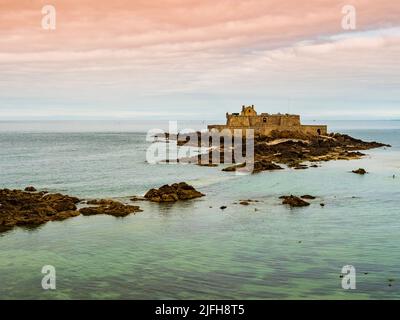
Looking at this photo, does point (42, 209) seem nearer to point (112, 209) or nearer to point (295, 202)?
point (112, 209)

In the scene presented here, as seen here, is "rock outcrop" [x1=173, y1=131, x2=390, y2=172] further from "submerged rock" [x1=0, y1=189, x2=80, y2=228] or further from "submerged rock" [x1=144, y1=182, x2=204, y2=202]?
"submerged rock" [x1=0, y1=189, x2=80, y2=228]

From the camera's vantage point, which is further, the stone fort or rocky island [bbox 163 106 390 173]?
the stone fort

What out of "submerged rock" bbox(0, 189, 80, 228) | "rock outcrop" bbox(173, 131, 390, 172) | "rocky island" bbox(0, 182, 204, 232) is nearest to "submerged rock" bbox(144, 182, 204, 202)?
"rocky island" bbox(0, 182, 204, 232)

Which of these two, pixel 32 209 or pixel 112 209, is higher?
pixel 32 209

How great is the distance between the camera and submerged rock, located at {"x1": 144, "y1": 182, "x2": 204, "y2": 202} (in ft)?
151

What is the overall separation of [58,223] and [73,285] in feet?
45.9

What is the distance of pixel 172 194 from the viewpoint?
46688mm

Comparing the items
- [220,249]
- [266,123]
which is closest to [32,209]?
[220,249]

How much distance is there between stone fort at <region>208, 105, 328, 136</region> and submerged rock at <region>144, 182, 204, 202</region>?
6606cm

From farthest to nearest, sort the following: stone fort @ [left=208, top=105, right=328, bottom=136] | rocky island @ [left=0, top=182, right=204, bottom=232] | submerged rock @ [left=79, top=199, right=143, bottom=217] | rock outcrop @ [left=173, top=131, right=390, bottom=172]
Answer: stone fort @ [left=208, top=105, right=328, bottom=136] < rock outcrop @ [left=173, top=131, right=390, bottom=172] < submerged rock @ [left=79, top=199, right=143, bottom=217] < rocky island @ [left=0, top=182, right=204, bottom=232]

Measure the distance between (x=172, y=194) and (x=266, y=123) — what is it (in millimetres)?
74257
